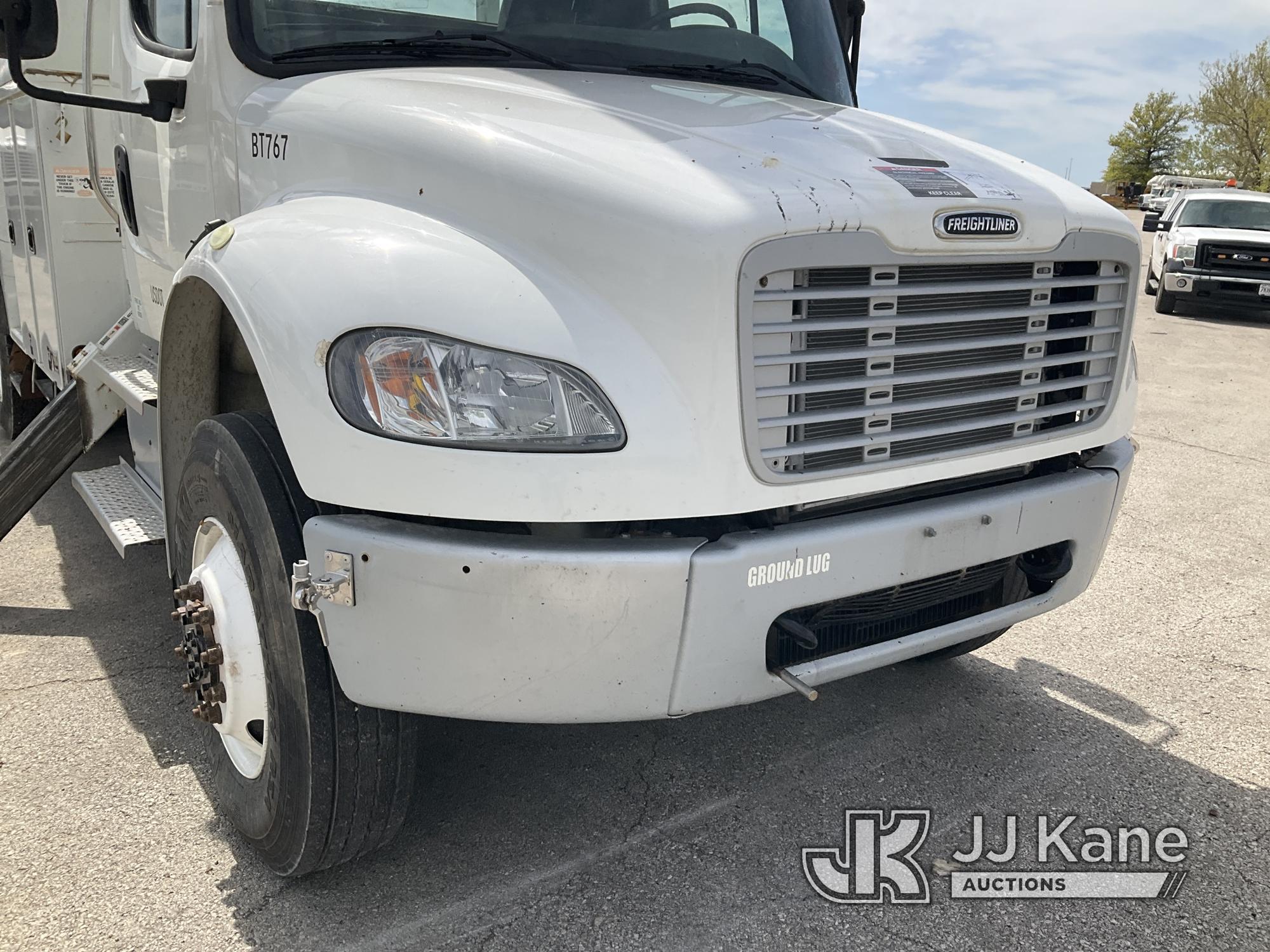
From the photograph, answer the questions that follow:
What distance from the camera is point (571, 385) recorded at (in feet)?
7.08

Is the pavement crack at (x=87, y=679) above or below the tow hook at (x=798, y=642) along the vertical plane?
below

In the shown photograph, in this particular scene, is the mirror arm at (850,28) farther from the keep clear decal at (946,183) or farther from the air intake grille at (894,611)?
the air intake grille at (894,611)

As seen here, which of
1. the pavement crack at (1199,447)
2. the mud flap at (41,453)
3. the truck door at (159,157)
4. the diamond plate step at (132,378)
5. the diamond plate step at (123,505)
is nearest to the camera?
the truck door at (159,157)

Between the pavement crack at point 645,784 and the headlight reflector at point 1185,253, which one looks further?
the headlight reflector at point 1185,253

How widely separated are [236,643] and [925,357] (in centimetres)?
178

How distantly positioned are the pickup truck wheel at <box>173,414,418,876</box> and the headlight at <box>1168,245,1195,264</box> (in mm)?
15494

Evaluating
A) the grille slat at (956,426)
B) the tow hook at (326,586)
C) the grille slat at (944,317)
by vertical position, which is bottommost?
the tow hook at (326,586)

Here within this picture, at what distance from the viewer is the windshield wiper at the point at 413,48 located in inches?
116

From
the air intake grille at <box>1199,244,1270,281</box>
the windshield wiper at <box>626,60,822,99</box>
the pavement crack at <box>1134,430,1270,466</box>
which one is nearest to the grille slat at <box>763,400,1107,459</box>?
the windshield wiper at <box>626,60,822,99</box>

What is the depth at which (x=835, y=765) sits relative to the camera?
3.33 meters

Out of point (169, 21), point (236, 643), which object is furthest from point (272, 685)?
point (169, 21)

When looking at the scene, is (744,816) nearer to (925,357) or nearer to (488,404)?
(925,357)

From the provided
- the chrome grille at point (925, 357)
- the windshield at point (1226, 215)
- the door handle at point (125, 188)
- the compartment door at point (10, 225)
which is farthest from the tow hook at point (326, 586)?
the windshield at point (1226, 215)

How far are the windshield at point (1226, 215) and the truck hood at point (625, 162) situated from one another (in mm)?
14906
